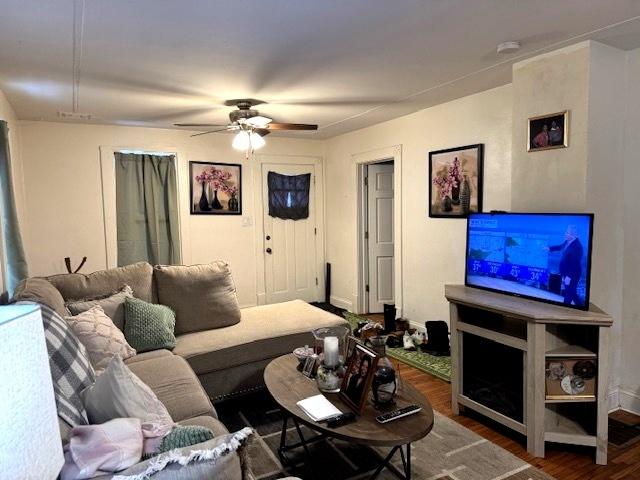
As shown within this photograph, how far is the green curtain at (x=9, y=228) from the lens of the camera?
2.85 metres

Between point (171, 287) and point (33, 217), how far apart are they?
2.31 m

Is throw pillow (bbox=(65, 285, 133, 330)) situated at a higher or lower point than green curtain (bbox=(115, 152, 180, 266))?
lower

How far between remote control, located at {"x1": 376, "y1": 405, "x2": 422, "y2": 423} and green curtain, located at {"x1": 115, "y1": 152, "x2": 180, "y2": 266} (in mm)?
3816

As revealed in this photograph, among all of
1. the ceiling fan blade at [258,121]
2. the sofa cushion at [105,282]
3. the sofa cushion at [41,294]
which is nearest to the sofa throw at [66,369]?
the sofa cushion at [41,294]

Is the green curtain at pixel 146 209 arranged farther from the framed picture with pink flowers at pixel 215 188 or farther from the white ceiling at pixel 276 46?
the white ceiling at pixel 276 46

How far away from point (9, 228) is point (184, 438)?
2.47 meters

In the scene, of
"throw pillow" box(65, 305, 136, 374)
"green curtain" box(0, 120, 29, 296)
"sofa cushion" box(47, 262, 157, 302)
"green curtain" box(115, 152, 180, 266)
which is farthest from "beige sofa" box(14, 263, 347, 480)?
"green curtain" box(115, 152, 180, 266)

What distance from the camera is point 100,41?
2.32 metres

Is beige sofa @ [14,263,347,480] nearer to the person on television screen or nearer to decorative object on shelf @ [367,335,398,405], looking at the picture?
decorative object on shelf @ [367,335,398,405]

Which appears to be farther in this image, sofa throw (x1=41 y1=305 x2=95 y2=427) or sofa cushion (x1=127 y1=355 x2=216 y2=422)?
sofa cushion (x1=127 y1=355 x2=216 y2=422)

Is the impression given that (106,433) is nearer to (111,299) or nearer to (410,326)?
(111,299)

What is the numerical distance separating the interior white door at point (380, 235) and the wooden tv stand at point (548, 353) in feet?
9.18

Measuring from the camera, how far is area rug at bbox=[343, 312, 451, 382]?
3.42 metres

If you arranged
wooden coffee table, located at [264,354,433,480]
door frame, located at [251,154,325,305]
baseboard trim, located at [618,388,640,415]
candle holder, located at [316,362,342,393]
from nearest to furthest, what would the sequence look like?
wooden coffee table, located at [264,354,433,480], candle holder, located at [316,362,342,393], baseboard trim, located at [618,388,640,415], door frame, located at [251,154,325,305]
